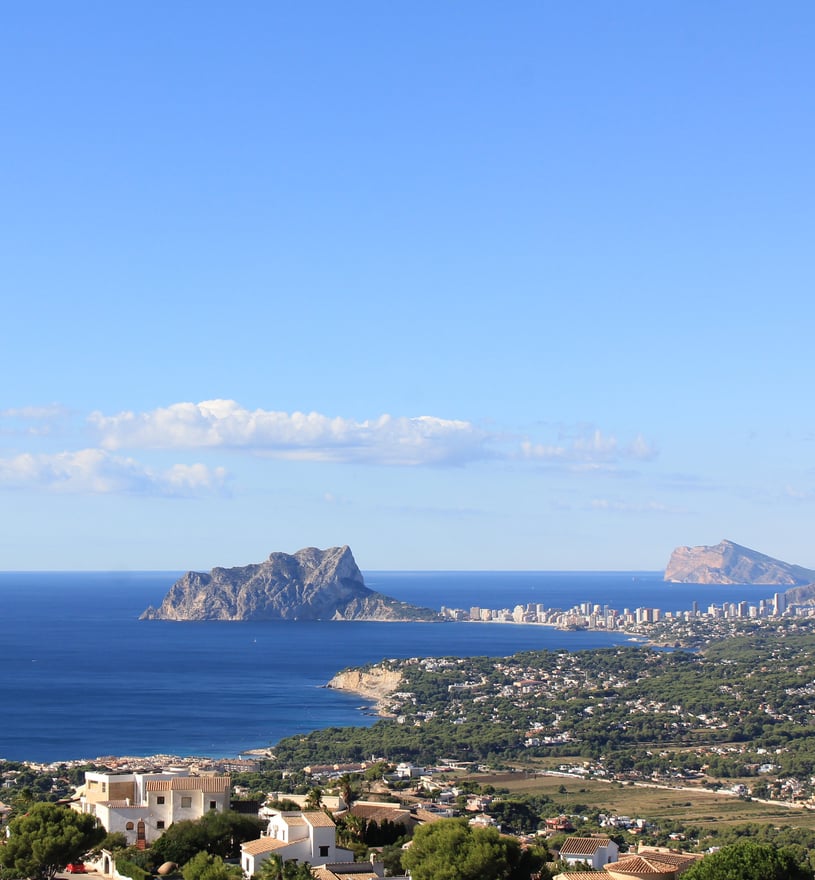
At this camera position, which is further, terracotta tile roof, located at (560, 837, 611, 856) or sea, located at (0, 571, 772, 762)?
sea, located at (0, 571, 772, 762)

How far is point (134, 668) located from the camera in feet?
426

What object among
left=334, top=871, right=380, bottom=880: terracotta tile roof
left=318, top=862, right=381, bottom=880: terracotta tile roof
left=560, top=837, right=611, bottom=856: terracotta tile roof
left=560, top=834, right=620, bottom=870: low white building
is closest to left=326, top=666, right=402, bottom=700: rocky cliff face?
left=560, top=837, right=611, bottom=856: terracotta tile roof

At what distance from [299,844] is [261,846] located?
91 cm

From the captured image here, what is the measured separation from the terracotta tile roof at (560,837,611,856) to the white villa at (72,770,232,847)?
9.89 meters

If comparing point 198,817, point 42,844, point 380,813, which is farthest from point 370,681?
point 42,844

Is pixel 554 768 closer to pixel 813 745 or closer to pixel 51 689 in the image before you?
pixel 813 745

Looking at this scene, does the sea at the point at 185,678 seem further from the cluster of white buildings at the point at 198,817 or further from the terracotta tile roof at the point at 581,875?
the terracotta tile roof at the point at 581,875

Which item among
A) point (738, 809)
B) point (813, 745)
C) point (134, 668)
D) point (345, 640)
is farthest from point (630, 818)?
point (345, 640)

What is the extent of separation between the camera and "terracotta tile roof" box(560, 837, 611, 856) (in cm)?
3825

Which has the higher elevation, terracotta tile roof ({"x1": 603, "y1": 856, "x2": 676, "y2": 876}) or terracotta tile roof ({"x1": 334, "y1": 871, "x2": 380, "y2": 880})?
terracotta tile roof ({"x1": 603, "y1": 856, "x2": 676, "y2": 876})

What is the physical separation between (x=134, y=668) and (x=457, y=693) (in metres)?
38.3

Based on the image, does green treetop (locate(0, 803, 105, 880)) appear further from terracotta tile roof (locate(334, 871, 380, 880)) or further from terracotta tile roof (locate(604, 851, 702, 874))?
terracotta tile roof (locate(604, 851, 702, 874))

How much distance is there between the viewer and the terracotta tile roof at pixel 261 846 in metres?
31.4

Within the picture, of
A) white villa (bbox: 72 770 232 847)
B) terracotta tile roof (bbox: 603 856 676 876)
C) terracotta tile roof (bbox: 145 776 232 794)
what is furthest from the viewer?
terracotta tile roof (bbox: 145 776 232 794)
